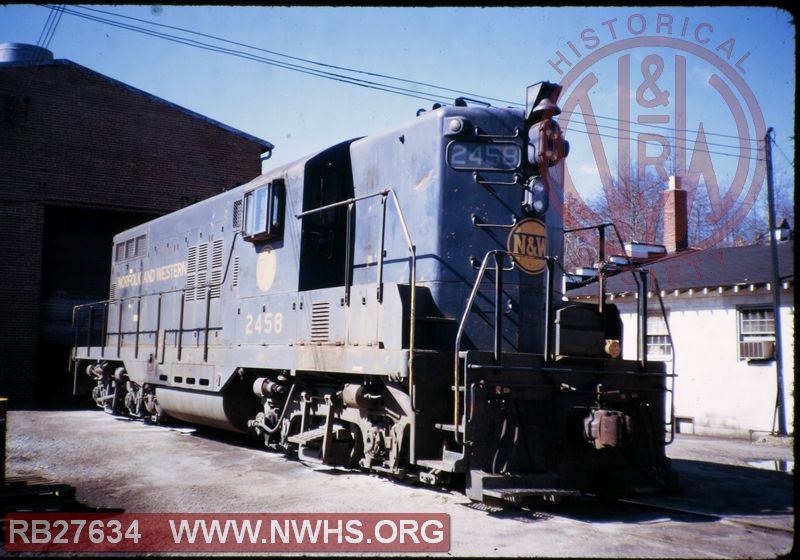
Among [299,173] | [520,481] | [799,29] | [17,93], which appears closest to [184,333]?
[299,173]

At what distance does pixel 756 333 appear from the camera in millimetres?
14719

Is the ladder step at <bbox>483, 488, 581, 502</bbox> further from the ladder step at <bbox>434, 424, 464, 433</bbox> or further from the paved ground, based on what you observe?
the ladder step at <bbox>434, 424, 464, 433</bbox>

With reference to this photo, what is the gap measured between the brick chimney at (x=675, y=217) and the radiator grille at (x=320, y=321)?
15550 mm

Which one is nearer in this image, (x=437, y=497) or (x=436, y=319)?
(x=437, y=497)

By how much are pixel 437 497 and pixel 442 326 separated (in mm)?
1563

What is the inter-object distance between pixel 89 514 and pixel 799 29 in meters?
6.15

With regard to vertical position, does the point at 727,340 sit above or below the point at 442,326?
above

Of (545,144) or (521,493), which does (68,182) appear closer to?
(545,144)

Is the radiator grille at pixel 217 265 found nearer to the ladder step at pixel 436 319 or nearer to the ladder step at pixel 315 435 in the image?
the ladder step at pixel 315 435

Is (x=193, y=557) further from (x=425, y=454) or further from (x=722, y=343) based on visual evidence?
(x=722, y=343)

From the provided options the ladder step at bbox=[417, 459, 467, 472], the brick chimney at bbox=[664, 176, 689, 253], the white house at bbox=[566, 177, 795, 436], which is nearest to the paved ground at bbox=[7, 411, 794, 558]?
the ladder step at bbox=[417, 459, 467, 472]

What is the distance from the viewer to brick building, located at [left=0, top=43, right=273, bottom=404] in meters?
17.6

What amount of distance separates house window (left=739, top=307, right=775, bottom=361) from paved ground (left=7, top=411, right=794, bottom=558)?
4630mm

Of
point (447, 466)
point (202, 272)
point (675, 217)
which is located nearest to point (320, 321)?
point (447, 466)
